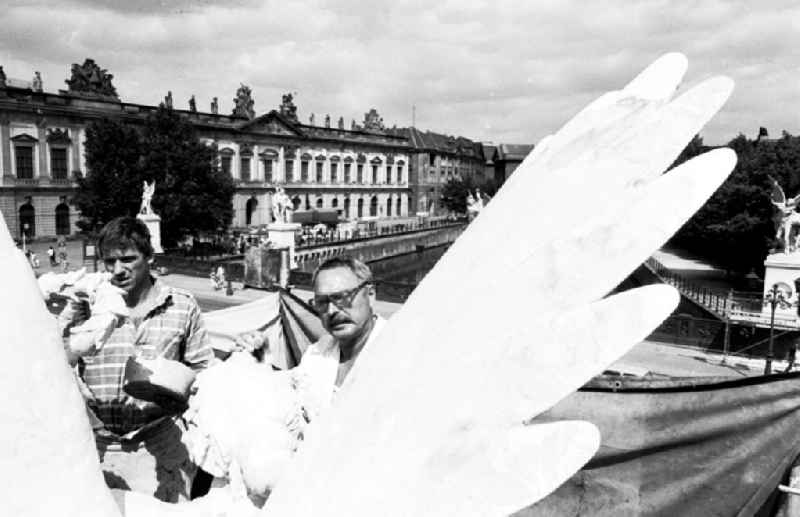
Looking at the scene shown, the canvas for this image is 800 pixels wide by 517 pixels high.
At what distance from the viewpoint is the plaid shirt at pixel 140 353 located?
2291 millimetres

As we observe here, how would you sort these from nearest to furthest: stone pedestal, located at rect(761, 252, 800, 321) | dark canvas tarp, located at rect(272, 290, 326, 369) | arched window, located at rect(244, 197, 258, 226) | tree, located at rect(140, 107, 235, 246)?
dark canvas tarp, located at rect(272, 290, 326, 369) < stone pedestal, located at rect(761, 252, 800, 321) < tree, located at rect(140, 107, 235, 246) < arched window, located at rect(244, 197, 258, 226)

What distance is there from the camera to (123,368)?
7.49ft

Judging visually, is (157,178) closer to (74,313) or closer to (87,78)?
(87,78)

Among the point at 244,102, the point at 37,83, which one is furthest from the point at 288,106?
the point at 37,83

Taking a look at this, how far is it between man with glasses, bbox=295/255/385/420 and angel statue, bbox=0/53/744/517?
0.79 m

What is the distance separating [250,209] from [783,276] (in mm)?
46090

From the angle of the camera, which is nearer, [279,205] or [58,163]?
[279,205]

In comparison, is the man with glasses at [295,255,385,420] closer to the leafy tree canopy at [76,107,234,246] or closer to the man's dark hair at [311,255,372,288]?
the man's dark hair at [311,255,372,288]

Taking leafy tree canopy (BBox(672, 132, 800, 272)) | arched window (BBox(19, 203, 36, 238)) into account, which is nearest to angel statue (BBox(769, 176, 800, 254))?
leafy tree canopy (BBox(672, 132, 800, 272))

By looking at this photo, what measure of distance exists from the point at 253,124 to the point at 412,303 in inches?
2182

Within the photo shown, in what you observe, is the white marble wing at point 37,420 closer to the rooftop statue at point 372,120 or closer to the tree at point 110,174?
the tree at point 110,174

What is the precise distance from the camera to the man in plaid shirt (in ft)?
7.45

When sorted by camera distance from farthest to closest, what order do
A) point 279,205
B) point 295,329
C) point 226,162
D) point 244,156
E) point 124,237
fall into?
point 244,156 < point 226,162 < point 279,205 < point 295,329 < point 124,237

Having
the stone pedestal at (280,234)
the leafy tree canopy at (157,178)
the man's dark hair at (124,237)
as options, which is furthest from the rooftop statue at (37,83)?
the man's dark hair at (124,237)
